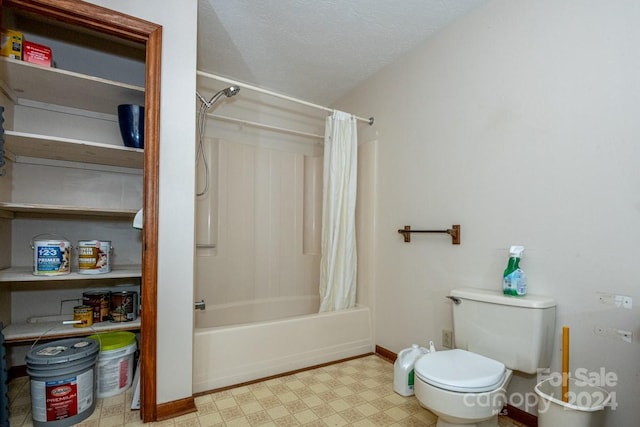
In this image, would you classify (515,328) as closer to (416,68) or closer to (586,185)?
(586,185)

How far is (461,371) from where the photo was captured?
1347 millimetres

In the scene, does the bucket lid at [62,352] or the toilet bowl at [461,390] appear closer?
the toilet bowl at [461,390]

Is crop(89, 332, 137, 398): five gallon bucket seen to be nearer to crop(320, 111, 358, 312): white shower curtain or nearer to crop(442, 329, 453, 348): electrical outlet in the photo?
crop(320, 111, 358, 312): white shower curtain

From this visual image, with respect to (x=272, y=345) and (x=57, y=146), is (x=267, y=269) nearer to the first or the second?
(x=272, y=345)

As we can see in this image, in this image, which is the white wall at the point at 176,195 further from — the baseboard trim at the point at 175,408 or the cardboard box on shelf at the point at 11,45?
the cardboard box on shelf at the point at 11,45

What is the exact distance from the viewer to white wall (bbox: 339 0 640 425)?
51.4 inches

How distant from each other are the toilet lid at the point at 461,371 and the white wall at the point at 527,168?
370 mm

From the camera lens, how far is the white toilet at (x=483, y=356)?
124cm

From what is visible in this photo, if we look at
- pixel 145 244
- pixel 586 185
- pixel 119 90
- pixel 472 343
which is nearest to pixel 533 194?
pixel 586 185

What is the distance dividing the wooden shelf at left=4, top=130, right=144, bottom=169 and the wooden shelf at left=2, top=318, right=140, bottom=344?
1000mm

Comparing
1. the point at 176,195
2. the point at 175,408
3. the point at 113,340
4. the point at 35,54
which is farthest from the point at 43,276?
the point at 35,54

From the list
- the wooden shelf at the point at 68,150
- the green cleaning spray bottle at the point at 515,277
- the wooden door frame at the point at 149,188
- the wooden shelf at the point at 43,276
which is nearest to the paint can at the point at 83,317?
the wooden shelf at the point at 43,276

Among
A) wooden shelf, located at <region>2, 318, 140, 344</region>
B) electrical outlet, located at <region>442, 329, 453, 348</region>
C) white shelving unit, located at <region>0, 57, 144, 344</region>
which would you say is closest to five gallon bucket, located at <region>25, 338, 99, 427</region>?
wooden shelf, located at <region>2, 318, 140, 344</region>

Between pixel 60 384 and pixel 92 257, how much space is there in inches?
25.0
